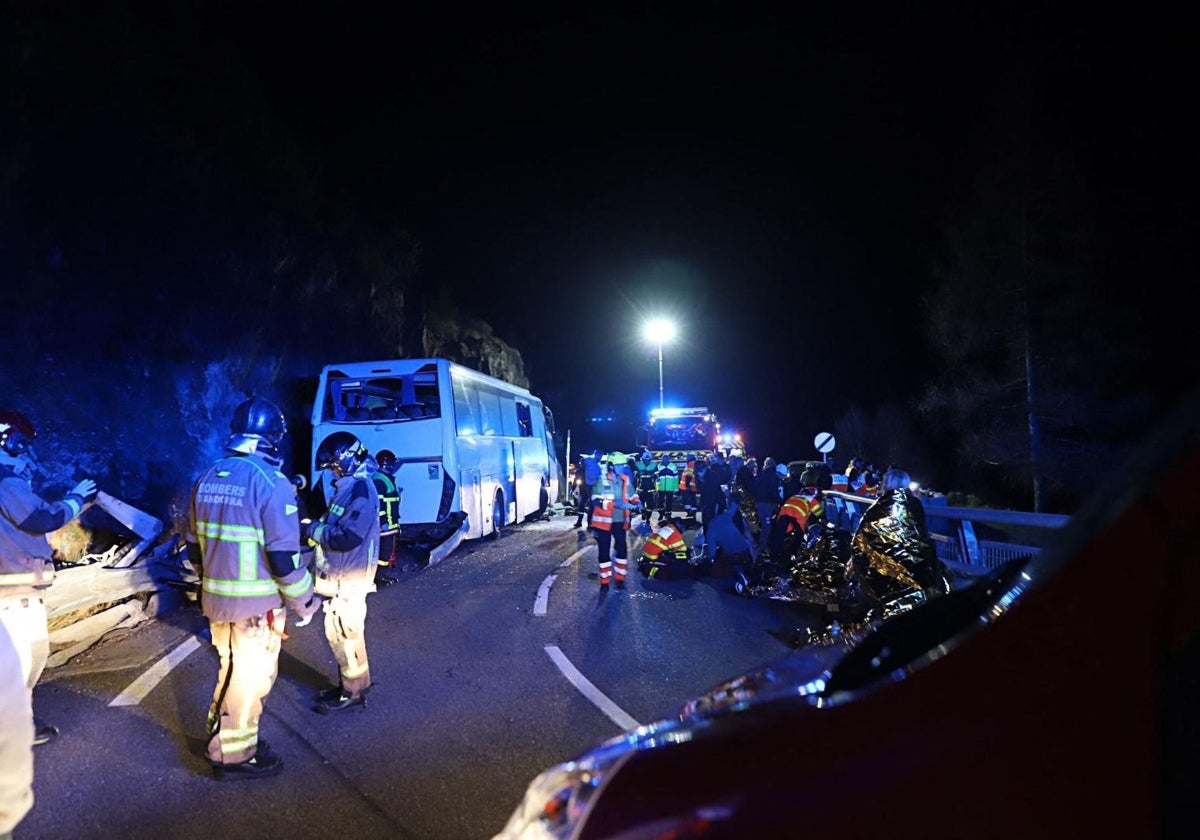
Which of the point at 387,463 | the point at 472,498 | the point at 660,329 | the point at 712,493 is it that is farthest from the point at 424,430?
the point at 660,329

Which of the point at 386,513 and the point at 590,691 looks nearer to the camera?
the point at 590,691

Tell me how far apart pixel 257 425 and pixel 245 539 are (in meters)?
0.66

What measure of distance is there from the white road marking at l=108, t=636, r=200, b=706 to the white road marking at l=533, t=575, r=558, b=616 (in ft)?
11.2

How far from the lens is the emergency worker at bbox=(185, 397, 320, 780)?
397 cm

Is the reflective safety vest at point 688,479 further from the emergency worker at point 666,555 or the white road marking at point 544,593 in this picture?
the emergency worker at point 666,555

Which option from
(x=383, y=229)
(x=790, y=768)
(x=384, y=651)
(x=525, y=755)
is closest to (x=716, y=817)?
(x=790, y=768)

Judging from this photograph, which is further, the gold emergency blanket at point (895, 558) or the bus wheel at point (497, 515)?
the bus wheel at point (497, 515)

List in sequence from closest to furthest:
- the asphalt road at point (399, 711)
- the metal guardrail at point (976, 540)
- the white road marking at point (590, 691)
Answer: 1. the asphalt road at point (399, 711)
2. the white road marking at point (590, 691)
3. the metal guardrail at point (976, 540)

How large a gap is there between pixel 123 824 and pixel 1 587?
6.31 feet

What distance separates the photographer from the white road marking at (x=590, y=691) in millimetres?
4852

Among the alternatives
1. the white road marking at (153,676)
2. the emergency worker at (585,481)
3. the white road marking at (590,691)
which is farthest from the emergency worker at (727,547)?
the white road marking at (153,676)

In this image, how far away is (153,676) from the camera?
584 centimetres

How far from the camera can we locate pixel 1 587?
450 cm

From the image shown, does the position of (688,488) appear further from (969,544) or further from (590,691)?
(590,691)
